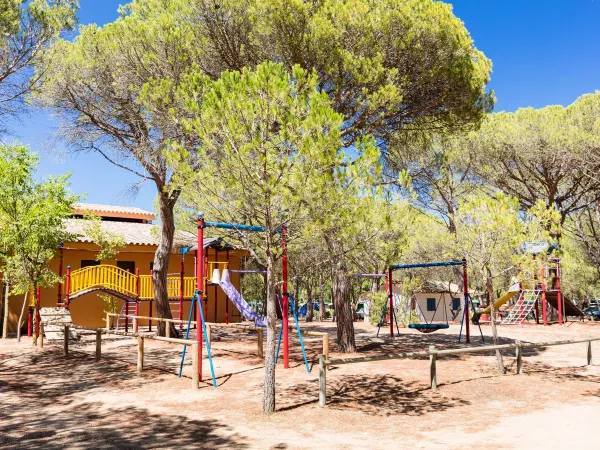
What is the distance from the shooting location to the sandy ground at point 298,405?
20.3 feet

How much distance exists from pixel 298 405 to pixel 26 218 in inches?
400

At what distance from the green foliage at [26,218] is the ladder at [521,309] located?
2020cm

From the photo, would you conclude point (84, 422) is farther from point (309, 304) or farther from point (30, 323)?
point (309, 304)

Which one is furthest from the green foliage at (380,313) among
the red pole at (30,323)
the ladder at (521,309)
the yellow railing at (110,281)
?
the red pole at (30,323)

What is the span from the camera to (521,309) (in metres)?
26.4

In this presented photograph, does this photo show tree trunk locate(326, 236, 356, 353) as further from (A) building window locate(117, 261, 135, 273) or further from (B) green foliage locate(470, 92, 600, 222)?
(A) building window locate(117, 261, 135, 273)

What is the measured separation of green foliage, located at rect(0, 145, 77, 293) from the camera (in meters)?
14.0

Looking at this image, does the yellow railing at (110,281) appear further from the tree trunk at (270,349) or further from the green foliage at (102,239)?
the tree trunk at (270,349)

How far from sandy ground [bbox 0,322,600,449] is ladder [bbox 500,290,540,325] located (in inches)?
495

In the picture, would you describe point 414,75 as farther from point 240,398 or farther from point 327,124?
point 240,398

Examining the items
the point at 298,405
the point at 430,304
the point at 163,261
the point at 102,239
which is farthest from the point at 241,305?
the point at 430,304

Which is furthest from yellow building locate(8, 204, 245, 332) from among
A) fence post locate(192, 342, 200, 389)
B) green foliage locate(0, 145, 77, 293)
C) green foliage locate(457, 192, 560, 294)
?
green foliage locate(457, 192, 560, 294)

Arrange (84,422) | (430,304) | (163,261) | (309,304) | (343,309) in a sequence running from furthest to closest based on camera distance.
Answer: (430,304)
(309,304)
(163,261)
(343,309)
(84,422)

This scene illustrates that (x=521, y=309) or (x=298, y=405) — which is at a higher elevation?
(x=521, y=309)
